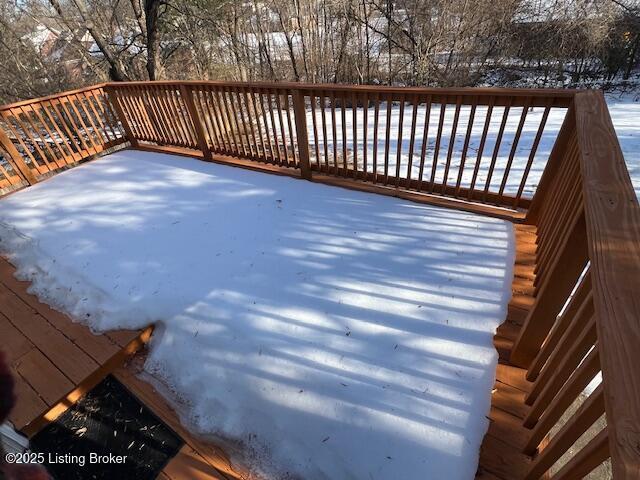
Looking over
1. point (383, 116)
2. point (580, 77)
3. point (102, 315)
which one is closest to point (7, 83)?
point (383, 116)

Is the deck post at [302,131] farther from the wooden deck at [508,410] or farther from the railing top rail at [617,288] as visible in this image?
the railing top rail at [617,288]

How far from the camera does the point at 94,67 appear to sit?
9.38 meters

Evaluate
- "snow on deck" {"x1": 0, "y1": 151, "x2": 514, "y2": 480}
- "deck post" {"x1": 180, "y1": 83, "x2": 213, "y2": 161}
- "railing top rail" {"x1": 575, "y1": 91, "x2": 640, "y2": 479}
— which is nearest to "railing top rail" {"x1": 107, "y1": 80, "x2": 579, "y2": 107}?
"deck post" {"x1": 180, "y1": 83, "x2": 213, "y2": 161}

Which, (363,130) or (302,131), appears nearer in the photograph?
(363,130)

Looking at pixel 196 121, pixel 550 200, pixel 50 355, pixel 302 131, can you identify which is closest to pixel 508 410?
pixel 550 200

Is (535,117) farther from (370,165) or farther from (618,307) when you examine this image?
(618,307)

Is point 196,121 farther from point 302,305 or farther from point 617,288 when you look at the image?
point 617,288

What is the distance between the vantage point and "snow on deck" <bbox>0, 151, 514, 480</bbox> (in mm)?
1412

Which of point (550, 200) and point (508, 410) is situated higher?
point (550, 200)

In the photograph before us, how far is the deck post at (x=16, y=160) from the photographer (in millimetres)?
3629

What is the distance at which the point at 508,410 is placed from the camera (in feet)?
4.69

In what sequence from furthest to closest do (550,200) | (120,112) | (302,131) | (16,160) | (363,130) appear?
(120,112)
(16,160)
(302,131)
(363,130)
(550,200)

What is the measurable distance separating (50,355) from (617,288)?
264cm

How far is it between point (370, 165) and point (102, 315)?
12.3 ft
